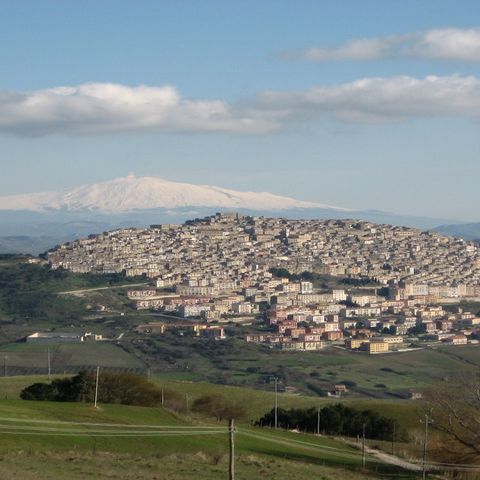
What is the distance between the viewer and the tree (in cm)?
2439

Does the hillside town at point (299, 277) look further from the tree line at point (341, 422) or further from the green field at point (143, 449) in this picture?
the green field at point (143, 449)

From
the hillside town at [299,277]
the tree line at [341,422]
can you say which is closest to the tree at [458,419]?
the tree line at [341,422]

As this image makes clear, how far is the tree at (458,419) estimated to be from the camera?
24391 millimetres

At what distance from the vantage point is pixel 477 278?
446 ft

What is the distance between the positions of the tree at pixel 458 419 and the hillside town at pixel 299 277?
51.5m

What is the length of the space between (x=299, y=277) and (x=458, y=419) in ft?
336

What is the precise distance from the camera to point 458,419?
2450cm

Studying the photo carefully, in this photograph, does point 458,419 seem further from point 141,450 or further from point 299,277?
point 299,277

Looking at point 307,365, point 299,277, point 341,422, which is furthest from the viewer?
point 299,277

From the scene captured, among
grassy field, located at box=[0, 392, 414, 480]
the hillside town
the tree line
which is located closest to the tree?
grassy field, located at box=[0, 392, 414, 480]

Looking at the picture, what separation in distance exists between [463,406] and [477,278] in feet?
374

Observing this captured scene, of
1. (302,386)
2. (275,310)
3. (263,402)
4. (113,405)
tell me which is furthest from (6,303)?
(113,405)

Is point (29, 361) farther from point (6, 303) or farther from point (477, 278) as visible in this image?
point (477, 278)

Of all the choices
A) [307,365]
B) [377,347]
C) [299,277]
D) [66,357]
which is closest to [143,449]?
[66,357]
